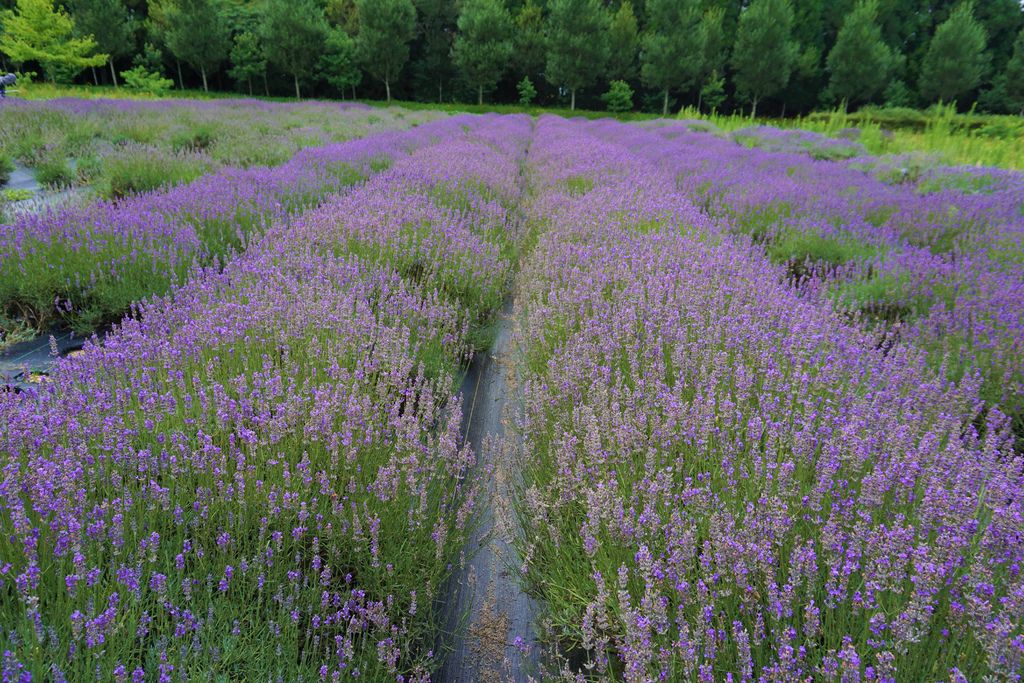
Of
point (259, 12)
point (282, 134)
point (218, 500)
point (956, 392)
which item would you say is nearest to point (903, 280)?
point (956, 392)

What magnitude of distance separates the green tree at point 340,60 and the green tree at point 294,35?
0.71 m

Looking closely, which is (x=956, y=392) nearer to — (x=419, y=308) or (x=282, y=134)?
(x=419, y=308)

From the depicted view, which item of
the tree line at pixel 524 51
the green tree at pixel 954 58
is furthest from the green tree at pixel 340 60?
the green tree at pixel 954 58

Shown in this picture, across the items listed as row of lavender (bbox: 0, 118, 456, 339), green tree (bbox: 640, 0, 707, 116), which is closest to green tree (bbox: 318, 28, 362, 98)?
green tree (bbox: 640, 0, 707, 116)

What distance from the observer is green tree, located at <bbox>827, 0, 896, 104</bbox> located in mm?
32750

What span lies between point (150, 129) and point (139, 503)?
10.2 meters

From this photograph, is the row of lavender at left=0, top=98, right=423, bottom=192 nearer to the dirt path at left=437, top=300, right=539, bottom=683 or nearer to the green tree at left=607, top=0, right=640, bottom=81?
the dirt path at left=437, top=300, right=539, bottom=683

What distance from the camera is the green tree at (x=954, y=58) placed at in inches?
1293

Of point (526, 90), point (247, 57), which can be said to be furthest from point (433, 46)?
point (247, 57)

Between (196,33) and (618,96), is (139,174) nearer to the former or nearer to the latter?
(196,33)

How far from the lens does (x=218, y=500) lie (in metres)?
1.77

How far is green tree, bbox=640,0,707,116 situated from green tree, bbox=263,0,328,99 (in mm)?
19053

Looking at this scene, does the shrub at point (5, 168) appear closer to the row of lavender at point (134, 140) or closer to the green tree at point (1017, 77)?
the row of lavender at point (134, 140)

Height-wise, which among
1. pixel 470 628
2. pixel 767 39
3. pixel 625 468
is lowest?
pixel 470 628
